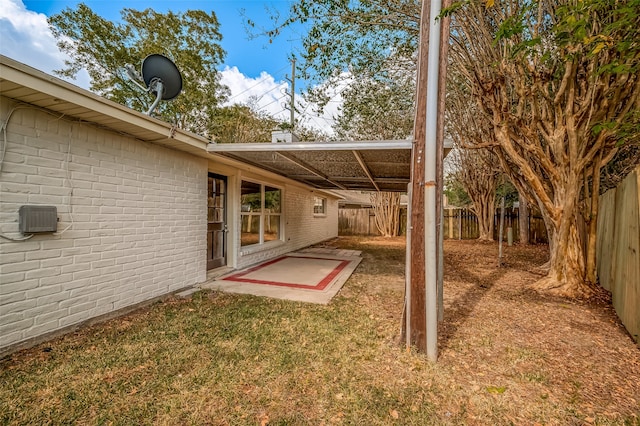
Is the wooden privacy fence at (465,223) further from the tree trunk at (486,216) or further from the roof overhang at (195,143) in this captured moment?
the roof overhang at (195,143)

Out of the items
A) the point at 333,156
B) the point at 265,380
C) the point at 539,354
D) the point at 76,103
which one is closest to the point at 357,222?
the point at 333,156

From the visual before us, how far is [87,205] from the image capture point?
3211mm

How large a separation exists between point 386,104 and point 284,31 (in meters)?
4.70

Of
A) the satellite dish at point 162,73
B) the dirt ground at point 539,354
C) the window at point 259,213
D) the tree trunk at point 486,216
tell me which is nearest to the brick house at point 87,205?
the satellite dish at point 162,73

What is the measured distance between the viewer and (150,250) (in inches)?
160

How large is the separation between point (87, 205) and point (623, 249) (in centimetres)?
681

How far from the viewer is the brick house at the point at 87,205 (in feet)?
8.38

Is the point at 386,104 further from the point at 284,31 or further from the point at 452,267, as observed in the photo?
the point at 452,267

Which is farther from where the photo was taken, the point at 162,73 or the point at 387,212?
the point at 387,212

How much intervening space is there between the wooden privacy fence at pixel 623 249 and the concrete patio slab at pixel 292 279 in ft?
11.9

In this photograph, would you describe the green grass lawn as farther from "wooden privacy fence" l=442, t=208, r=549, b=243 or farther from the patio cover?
"wooden privacy fence" l=442, t=208, r=549, b=243

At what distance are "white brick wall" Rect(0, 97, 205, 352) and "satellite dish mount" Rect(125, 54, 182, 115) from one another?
85 centimetres

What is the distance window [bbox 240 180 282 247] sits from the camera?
673 centimetres

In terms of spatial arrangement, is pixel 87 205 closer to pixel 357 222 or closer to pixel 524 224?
pixel 524 224
